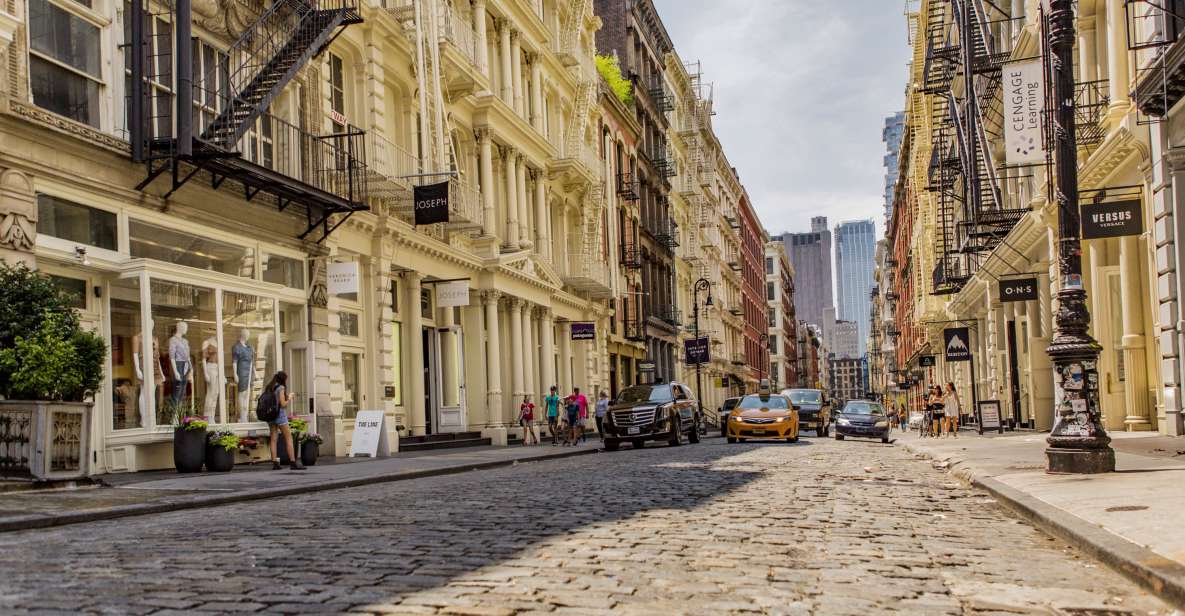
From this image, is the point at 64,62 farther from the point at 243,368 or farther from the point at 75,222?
the point at 243,368

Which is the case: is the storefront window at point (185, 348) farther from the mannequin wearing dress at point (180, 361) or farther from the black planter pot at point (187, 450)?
the black planter pot at point (187, 450)

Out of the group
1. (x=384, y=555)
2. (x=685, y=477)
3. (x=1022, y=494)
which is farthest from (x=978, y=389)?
(x=384, y=555)

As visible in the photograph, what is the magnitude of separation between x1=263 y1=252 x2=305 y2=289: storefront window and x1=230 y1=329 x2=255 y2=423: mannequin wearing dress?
1.49m

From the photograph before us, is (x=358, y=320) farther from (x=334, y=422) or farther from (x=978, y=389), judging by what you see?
(x=978, y=389)

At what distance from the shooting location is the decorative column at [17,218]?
47.6ft

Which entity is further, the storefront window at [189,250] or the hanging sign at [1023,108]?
the hanging sign at [1023,108]

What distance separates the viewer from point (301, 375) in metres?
22.2

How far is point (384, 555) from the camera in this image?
7461mm

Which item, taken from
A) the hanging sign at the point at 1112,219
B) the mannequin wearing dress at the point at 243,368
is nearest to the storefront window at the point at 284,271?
the mannequin wearing dress at the point at 243,368

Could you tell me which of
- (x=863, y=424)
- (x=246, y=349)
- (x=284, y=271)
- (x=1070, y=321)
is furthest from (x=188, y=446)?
(x=863, y=424)

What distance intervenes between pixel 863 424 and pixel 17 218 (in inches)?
1040

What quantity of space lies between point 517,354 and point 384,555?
2696 cm

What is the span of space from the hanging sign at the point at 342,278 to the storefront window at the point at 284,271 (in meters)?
0.60

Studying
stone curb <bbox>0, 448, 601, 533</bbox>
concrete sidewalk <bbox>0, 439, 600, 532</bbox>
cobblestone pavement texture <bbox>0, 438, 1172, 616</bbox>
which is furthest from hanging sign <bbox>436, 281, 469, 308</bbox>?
cobblestone pavement texture <bbox>0, 438, 1172, 616</bbox>
